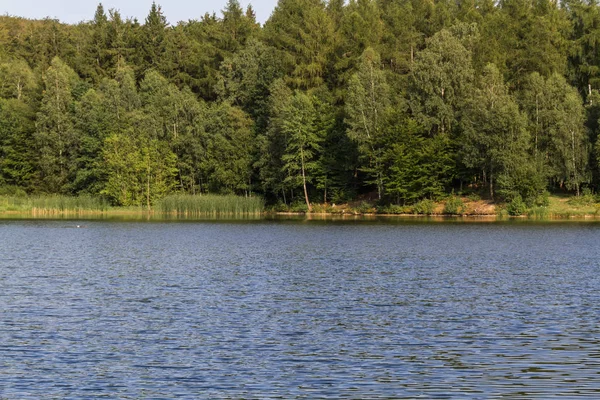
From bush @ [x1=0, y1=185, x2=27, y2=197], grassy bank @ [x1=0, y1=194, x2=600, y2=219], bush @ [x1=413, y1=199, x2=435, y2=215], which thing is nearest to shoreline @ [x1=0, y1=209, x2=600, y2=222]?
grassy bank @ [x1=0, y1=194, x2=600, y2=219]

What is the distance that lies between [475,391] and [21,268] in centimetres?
2806

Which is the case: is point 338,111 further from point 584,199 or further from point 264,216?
point 584,199

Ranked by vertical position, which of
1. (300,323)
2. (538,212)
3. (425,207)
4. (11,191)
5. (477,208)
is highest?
(11,191)

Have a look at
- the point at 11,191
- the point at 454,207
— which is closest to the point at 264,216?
the point at 454,207

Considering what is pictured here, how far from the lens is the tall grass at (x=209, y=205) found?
97.3 m

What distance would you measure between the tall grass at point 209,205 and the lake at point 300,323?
1826 inches

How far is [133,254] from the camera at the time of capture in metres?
48.3

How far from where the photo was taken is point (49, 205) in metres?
97.4

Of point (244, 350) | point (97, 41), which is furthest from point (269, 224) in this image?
point (97, 41)

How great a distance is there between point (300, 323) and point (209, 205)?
73.0 meters

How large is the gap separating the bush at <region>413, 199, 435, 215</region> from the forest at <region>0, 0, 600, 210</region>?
143 cm

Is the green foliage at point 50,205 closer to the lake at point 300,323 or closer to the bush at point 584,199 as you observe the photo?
the lake at point 300,323

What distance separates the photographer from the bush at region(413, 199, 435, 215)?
93875mm

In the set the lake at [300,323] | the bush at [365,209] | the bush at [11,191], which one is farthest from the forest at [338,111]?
the lake at [300,323]
